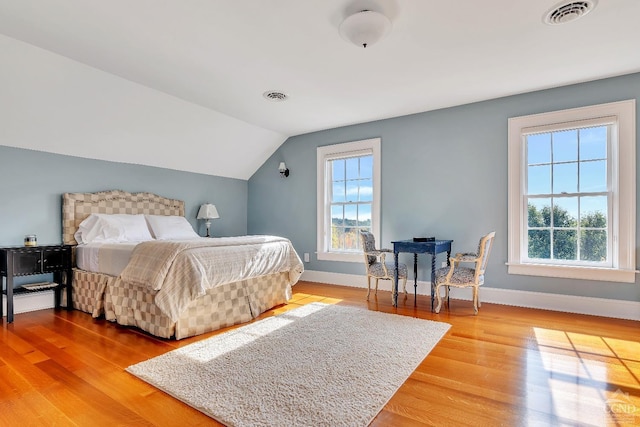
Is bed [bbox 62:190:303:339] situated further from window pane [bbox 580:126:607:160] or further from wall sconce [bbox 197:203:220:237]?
window pane [bbox 580:126:607:160]

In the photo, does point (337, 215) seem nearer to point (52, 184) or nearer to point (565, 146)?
point (565, 146)

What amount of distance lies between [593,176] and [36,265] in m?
5.92

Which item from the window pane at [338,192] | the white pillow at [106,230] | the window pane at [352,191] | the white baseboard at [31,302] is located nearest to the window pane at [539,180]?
the window pane at [352,191]

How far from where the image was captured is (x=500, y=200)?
4.00 meters

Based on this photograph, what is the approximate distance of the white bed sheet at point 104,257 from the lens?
325 cm

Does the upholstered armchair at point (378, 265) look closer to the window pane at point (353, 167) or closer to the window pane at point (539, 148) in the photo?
the window pane at point (353, 167)

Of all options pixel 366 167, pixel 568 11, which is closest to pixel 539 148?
pixel 568 11

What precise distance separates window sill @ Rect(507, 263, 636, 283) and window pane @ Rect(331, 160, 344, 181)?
2636 millimetres

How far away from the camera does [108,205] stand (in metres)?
4.32

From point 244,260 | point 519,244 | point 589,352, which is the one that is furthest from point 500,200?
point 244,260

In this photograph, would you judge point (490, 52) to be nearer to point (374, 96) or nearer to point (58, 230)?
point (374, 96)

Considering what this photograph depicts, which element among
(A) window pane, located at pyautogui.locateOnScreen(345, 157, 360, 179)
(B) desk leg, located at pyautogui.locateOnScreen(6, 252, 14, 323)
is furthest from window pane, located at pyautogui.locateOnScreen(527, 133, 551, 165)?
(B) desk leg, located at pyautogui.locateOnScreen(6, 252, 14, 323)

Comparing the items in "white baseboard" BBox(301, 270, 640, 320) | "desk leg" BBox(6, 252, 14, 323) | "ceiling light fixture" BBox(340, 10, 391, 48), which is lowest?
"white baseboard" BBox(301, 270, 640, 320)

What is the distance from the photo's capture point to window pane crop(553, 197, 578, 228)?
367 cm
